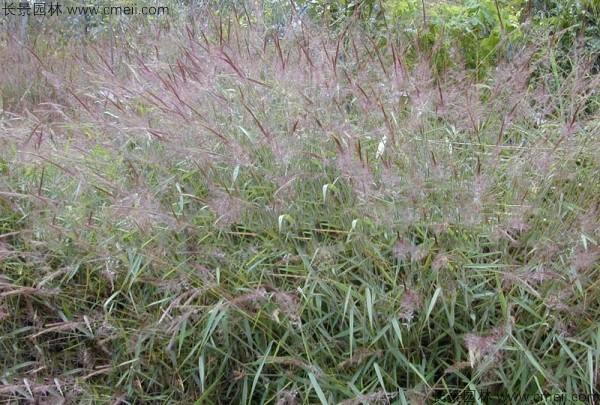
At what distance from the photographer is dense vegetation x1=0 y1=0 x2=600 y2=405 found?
2723 millimetres

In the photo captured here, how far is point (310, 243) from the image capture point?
9.87 ft

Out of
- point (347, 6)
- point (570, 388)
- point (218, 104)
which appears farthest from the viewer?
point (347, 6)

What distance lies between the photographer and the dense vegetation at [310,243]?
2723mm

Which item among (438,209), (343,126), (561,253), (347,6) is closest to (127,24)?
(347,6)

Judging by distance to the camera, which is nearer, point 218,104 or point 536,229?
point 536,229

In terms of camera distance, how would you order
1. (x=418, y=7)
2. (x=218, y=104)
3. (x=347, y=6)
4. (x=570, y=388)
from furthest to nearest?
(x=347, y=6) → (x=418, y=7) → (x=218, y=104) → (x=570, y=388)

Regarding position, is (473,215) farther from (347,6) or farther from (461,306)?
(347,6)

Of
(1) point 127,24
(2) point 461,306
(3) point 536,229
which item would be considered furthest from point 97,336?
(1) point 127,24

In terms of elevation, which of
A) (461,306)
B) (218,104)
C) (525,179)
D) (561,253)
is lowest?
(461,306)

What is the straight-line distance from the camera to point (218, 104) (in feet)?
11.6

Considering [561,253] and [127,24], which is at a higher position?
[127,24]

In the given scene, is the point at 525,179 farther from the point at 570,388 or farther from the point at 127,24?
the point at 127,24

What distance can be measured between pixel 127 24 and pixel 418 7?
8.00ft

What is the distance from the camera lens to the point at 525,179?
3.09 m
